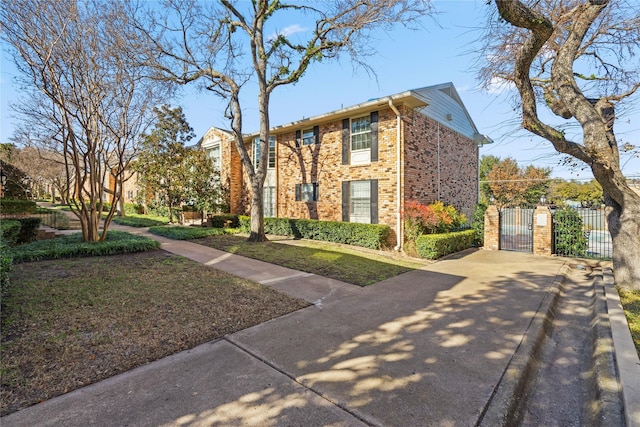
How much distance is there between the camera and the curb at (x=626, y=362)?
2.32 meters

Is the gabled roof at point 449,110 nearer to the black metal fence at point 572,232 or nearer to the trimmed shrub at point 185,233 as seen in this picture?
the black metal fence at point 572,232

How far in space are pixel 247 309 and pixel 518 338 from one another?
3833 millimetres

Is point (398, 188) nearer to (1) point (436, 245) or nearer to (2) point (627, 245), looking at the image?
(1) point (436, 245)

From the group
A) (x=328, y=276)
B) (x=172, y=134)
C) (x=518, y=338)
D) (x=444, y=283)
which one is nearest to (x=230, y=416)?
(x=518, y=338)

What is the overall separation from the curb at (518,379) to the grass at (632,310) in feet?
2.93

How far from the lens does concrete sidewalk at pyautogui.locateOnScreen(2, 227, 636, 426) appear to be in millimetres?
2377

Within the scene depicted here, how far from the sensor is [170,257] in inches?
333

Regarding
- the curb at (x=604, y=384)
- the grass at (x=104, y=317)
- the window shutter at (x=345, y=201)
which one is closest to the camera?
the curb at (x=604, y=384)

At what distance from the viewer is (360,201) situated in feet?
39.1

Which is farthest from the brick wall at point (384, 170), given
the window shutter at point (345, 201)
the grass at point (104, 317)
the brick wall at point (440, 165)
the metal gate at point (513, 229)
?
the grass at point (104, 317)

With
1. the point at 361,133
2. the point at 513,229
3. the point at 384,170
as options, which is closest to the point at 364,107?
the point at 361,133

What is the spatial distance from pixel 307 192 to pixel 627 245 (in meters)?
10.5

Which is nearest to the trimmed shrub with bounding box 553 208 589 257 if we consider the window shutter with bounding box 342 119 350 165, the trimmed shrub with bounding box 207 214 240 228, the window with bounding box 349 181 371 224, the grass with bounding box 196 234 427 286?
the grass with bounding box 196 234 427 286

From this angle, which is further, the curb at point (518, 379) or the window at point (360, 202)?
the window at point (360, 202)
